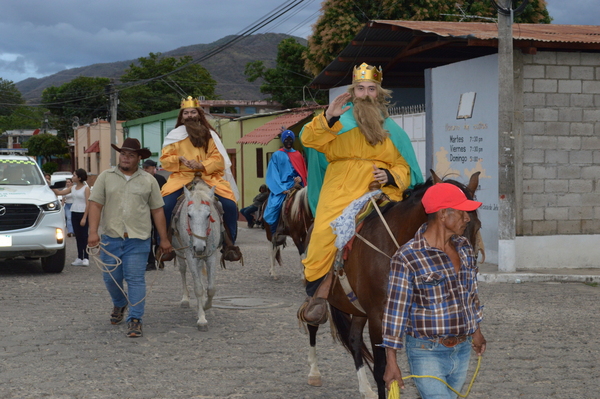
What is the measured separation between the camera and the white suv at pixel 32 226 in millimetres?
12562

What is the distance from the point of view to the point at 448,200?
12.2ft

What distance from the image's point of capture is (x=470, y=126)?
1388 centimetres

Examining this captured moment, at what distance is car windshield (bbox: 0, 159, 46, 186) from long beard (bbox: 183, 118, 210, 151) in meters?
6.25

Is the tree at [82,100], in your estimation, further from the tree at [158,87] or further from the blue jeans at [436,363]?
the blue jeans at [436,363]

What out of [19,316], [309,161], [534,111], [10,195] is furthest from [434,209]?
[10,195]

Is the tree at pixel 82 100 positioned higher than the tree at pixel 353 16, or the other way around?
the tree at pixel 82 100

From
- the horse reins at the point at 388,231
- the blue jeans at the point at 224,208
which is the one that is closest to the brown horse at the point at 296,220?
the blue jeans at the point at 224,208

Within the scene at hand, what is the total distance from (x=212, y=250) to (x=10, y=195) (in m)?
5.78

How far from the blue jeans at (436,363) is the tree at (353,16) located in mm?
25617

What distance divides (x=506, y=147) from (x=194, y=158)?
568 cm

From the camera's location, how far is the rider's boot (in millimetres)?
5336

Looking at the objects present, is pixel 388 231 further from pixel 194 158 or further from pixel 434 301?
pixel 194 158

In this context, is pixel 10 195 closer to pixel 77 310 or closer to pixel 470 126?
pixel 77 310

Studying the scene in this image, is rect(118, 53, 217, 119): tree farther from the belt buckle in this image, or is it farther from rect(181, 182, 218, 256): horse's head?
the belt buckle
